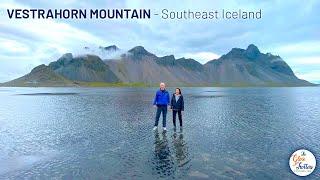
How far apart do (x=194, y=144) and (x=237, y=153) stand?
272cm

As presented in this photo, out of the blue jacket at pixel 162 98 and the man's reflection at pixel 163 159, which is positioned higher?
the blue jacket at pixel 162 98

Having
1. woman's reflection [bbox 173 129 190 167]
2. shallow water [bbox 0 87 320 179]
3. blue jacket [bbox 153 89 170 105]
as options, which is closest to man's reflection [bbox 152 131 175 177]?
shallow water [bbox 0 87 320 179]

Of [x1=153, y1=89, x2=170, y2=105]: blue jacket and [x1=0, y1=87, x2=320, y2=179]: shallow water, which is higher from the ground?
[x1=153, y1=89, x2=170, y2=105]: blue jacket

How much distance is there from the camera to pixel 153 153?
15164 millimetres

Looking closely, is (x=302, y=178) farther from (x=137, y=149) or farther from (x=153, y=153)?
(x=137, y=149)

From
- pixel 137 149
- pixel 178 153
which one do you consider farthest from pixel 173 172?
pixel 137 149

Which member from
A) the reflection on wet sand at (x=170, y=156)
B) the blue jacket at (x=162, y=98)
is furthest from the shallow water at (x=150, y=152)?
the blue jacket at (x=162, y=98)

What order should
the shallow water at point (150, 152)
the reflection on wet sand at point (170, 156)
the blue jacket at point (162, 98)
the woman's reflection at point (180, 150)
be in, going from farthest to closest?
the blue jacket at point (162, 98) < the woman's reflection at point (180, 150) < the reflection on wet sand at point (170, 156) < the shallow water at point (150, 152)

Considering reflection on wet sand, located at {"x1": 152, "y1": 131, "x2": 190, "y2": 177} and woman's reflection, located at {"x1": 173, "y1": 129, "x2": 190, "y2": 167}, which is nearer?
reflection on wet sand, located at {"x1": 152, "y1": 131, "x2": 190, "y2": 177}

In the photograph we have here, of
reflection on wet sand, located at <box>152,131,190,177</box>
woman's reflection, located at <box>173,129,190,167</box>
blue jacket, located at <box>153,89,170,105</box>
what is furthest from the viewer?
blue jacket, located at <box>153,89,170,105</box>

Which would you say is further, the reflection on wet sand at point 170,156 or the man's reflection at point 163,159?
the reflection on wet sand at point 170,156

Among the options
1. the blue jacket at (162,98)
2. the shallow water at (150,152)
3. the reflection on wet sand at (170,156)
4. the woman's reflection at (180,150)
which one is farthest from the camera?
the blue jacket at (162,98)

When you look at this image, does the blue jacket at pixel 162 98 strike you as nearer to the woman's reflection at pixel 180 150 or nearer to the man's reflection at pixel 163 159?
the woman's reflection at pixel 180 150

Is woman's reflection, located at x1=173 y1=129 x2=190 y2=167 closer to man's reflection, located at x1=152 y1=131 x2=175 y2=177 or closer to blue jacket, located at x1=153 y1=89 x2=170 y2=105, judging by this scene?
man's reflection, located at x1=152 y1=131 x2=175 y2=177
